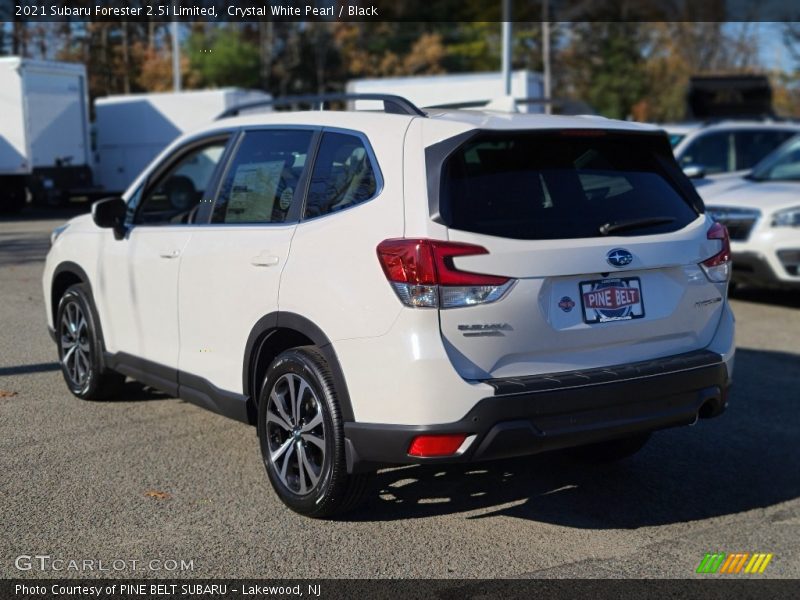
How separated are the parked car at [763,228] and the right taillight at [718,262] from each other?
5762 millimetres

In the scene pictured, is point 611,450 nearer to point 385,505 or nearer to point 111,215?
point 385,505

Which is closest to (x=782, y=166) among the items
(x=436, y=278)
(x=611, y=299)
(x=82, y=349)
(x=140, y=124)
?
(x=611, y=299)

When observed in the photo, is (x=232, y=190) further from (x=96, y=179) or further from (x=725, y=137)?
(x=96, y=179)

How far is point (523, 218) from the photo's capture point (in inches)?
172

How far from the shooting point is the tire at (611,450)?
5500 mm

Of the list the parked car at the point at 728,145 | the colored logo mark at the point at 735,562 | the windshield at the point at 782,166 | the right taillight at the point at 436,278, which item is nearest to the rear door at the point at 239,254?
the right taillight at the point at 436,278

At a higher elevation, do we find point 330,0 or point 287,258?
point 330,0

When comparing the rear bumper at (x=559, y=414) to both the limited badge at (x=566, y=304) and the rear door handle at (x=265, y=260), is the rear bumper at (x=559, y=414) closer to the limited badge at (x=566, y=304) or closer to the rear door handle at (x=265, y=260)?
the limited badge at (x=566, y=304)

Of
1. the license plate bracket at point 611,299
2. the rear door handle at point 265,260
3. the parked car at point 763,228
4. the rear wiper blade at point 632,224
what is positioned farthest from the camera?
the parked car at point 763,228

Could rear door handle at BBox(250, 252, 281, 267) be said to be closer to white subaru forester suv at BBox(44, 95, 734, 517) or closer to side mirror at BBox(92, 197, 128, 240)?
white subaru forester suv at BBox(44, 95, 734, 517)

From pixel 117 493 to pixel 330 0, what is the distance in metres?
28.5

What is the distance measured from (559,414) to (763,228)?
279 inches

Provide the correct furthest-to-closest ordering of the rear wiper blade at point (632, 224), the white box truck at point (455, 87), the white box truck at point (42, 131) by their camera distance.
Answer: the white box truck at point (455, 87)
the white box truck at point (42, 131)
the rear wiper blade at point (632, 224)

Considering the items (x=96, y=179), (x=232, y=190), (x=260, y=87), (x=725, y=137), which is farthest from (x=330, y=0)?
(x=232, y=190)
